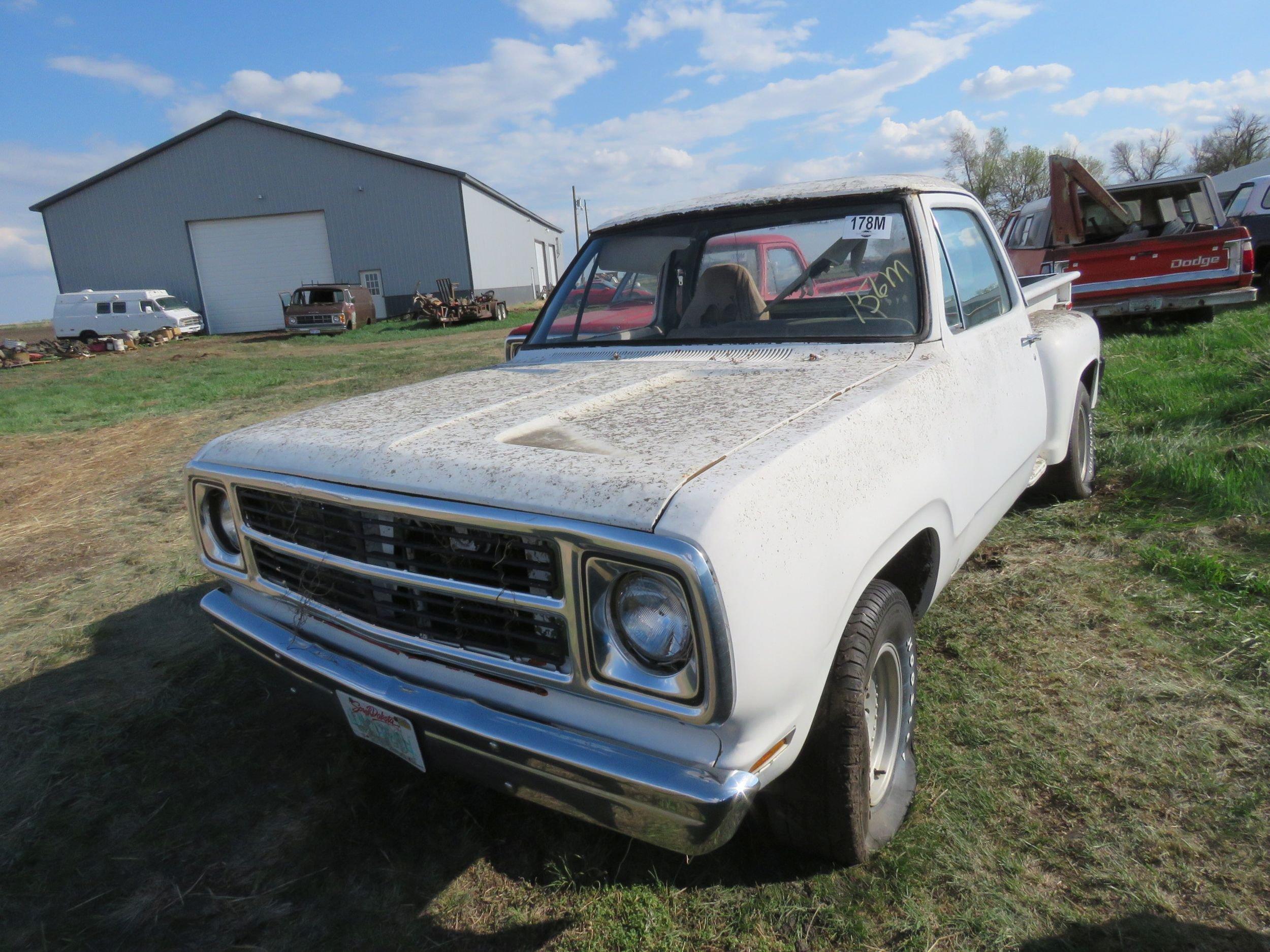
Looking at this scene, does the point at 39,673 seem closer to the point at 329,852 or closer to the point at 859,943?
the point at 329,852

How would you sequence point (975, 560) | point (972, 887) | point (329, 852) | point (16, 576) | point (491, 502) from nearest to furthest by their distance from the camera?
point (491, 502)
point (972, 887)
point (329, 852)
point (975, 560)
point (16, 576)

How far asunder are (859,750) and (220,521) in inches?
79.9

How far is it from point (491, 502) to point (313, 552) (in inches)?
27.2

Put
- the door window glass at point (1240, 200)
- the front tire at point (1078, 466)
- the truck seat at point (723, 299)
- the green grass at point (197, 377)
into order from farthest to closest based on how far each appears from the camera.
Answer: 1. the door window glass at point (1240, 200)
2. the green grass at point (197, 377)
3. the front tire at point (1078, 466)
4. the truck seat at point (723, 299)

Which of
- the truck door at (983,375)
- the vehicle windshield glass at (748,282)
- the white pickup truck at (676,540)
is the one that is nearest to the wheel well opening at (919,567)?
the white pickup truck at (676,540)

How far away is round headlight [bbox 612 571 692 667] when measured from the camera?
1.57m

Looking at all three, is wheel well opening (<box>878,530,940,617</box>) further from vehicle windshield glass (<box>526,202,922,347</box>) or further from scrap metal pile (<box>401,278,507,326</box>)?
scrap metal pile (<box>401,278,507,326</box>)

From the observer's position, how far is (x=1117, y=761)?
8.01ft

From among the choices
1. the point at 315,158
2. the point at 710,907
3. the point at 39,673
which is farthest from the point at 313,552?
the point at 315,158

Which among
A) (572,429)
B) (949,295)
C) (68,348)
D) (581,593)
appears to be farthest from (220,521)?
(68,348)

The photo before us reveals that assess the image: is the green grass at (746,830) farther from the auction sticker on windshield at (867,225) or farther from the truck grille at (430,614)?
the auction sticker on windshield at (867,225)

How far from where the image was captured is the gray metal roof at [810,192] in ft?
9.66

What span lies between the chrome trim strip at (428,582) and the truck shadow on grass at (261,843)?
3.00ft

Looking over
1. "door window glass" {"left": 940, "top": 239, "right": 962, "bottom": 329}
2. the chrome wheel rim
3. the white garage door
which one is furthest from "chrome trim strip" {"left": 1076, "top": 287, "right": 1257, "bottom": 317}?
the white garage door
